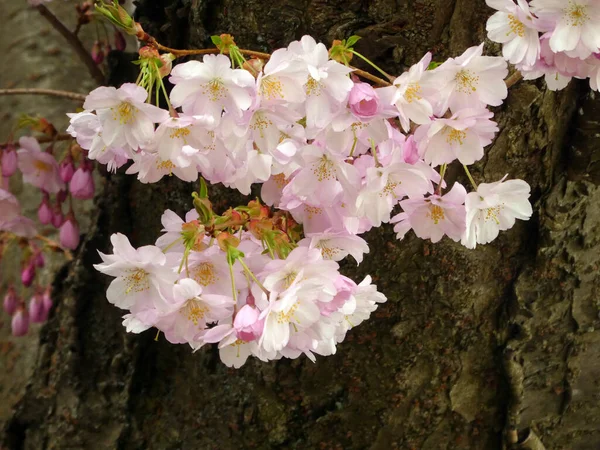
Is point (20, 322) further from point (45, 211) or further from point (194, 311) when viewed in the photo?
point (194, 311)

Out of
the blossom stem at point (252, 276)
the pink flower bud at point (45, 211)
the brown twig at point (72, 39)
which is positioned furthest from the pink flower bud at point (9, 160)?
the blossom stem at point (252, 276)

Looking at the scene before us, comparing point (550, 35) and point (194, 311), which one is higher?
point (550, 35)

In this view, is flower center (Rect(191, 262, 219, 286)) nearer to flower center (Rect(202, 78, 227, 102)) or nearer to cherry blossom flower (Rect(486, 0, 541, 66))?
flower center (Rect(202, 78, 227, 102))

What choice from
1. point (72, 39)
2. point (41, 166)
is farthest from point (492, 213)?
point (72, 39)

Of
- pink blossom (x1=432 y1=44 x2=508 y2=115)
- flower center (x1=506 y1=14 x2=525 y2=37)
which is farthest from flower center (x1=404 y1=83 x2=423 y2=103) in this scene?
flower center (x1=506 y1=14 x2=525 y2=37)

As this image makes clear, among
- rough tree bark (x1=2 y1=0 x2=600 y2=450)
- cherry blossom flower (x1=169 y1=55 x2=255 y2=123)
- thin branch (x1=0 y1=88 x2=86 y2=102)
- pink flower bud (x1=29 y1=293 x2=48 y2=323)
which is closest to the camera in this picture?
cherry blossom flower (x1=169 y1=55 x2=255 y2=123)

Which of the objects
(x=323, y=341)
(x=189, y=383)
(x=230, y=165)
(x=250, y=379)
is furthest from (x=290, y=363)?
(x=230, y=165)
